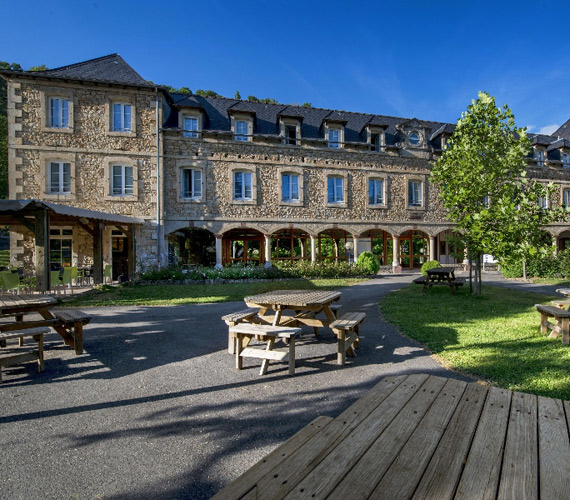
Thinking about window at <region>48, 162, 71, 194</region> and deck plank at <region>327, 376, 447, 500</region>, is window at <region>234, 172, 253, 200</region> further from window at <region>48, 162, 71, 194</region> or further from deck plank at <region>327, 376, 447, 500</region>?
deck plank at <region>327, 376, 447, 500</region>

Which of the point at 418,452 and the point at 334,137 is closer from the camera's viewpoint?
the point at 418,452

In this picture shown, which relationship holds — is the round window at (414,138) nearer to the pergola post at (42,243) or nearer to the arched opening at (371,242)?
the arched opening at (371,242)

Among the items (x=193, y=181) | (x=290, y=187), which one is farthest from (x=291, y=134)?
(x=193, y=181)

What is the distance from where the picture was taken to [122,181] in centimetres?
1558

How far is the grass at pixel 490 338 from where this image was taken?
3703mm

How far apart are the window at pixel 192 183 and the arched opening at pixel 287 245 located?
5015 mm

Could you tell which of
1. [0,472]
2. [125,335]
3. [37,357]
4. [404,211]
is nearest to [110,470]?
[0,472]

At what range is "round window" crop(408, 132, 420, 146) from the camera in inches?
791

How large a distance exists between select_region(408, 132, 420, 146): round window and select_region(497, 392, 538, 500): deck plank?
67.6 ft

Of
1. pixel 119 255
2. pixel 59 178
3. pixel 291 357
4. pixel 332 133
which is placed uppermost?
pixel 332 133

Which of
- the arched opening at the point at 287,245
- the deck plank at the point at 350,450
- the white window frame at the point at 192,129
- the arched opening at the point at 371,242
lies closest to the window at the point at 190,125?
the white window frame at the point at 192,129

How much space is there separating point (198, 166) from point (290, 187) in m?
4.81

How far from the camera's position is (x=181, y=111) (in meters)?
16.6

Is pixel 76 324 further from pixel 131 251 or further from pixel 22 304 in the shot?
pixel 131 251
